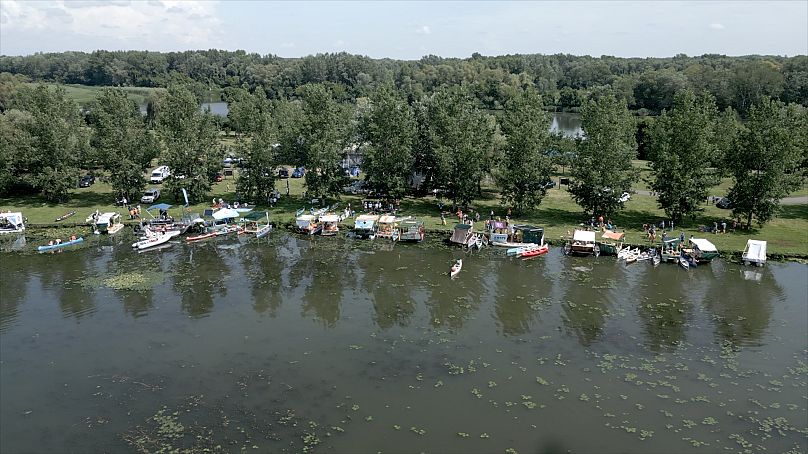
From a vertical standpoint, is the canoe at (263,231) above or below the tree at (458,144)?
below

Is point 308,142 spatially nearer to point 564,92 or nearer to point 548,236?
point 548,236

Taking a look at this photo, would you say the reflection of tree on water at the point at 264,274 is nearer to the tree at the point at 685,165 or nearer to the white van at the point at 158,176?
the white van at the point at 158,176

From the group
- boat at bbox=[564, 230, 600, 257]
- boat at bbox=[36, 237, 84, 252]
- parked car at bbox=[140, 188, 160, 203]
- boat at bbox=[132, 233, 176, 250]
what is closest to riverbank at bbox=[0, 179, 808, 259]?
parked car at bbox=[140, 188, 160, 203]

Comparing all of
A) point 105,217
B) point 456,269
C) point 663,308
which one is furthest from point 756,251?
point 105,217

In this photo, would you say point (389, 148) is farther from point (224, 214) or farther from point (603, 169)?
point (603, 169)

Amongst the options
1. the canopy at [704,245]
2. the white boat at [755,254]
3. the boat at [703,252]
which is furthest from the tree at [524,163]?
the white boat at [755,254]
